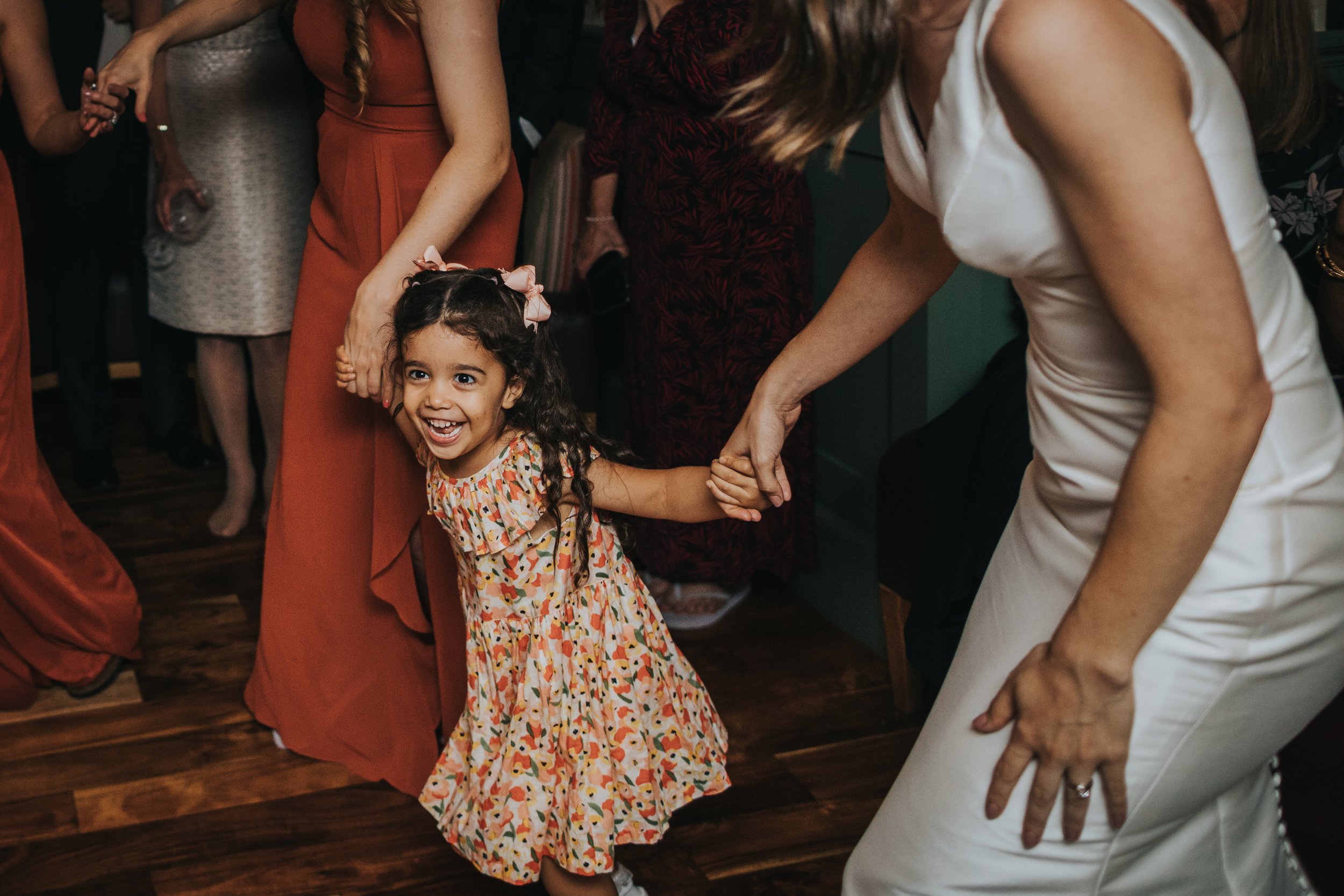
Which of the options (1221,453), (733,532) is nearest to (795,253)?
(733,532)

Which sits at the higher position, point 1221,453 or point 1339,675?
point 1221,453

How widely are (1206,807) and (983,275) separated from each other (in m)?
1.56

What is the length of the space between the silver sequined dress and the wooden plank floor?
A: 828mm

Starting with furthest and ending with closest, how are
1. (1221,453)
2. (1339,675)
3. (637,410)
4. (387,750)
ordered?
1. (637,410)
2. (387,750)
3. (1339,675)
4. (1221,453)

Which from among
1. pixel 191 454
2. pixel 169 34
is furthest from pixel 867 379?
pixel 191 454

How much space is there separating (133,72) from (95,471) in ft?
7.25

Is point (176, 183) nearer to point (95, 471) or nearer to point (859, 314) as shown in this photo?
point (95, 471)

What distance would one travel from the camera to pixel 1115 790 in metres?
1.02

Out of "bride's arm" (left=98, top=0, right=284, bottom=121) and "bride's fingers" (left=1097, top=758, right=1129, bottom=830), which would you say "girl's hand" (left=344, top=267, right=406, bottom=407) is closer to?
"bride's arm" (left=98, top=0, right=284, bottom=121)

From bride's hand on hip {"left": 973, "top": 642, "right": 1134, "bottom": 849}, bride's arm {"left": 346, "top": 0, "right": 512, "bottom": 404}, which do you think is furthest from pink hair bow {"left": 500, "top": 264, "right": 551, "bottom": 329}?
bride's hand on hip {"left": 973, "top": 642, "right": 1134, "bottom": 849}

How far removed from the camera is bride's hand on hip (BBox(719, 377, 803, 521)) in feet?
4.86

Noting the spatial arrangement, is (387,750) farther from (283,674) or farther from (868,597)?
(868,597)

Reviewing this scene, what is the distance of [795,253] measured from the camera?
2816 mm

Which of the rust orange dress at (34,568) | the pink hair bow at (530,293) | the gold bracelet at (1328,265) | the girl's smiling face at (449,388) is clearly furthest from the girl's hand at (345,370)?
the gold bracelet at (1328,265)
